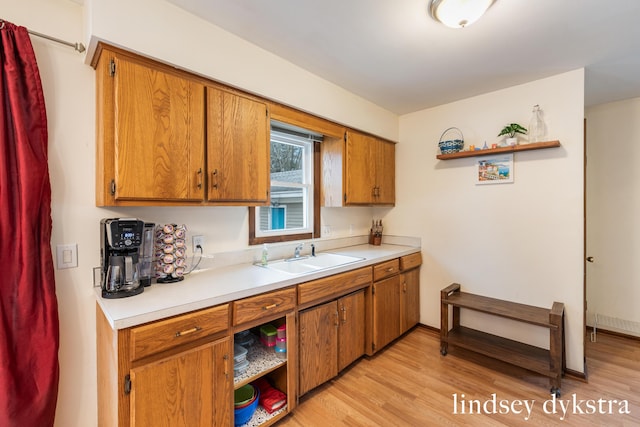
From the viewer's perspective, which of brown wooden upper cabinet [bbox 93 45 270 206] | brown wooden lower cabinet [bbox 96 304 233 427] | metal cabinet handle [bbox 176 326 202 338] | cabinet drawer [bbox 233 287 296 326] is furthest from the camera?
cabinet drawer [bbox 233 287 296 326]

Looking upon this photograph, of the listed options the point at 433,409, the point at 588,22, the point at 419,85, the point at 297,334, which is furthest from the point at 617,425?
the point at 419,85

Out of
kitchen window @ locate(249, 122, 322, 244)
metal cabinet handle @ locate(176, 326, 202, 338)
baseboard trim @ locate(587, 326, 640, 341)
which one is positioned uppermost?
kitchen window @ locate(249, 122, 322, 244)

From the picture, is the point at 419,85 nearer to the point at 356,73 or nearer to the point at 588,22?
the point at 356,73

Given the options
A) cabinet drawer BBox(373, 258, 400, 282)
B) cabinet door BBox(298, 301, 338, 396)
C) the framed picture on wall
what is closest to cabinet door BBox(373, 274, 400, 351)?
cabinet drawer BBox(373, 258, 400, 282)

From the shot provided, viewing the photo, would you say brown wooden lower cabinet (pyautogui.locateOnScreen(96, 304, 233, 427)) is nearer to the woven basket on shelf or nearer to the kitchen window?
the kitchen window

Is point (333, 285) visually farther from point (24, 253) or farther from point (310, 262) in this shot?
point (24, 253)

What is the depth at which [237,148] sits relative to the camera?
1803 mm

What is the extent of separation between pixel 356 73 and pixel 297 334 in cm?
203

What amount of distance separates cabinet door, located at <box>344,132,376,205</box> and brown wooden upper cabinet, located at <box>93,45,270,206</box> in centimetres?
102

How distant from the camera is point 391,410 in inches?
73.2

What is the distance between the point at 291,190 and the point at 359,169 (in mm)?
709

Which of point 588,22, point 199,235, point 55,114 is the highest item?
point 588,22

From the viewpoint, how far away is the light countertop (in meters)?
1.17

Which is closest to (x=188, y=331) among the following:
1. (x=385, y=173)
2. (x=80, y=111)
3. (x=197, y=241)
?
(x=197, y=241)
